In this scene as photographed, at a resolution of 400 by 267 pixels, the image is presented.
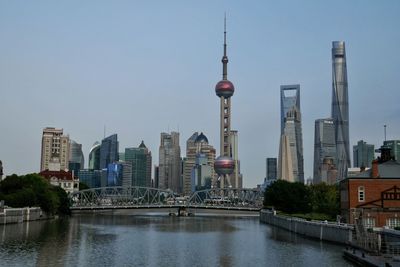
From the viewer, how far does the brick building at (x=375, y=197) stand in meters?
79.2

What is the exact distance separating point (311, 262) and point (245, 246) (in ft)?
71.1

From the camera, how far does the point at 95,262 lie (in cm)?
5700

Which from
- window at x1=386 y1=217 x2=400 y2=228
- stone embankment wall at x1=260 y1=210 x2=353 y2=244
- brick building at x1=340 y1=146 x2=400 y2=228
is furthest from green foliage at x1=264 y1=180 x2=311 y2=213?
window at x1=386 y1=217 x2=400 y2=228

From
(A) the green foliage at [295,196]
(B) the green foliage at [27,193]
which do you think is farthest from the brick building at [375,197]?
(B) the green foliage at [27,193]

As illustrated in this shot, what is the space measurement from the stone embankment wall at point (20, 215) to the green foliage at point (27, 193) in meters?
2.32

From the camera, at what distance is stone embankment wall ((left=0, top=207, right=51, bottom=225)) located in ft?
364

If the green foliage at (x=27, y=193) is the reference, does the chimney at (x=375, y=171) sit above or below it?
above

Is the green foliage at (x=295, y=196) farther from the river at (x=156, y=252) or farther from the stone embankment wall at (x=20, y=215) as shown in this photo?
the stone embankment wall at (x=20, y=215)

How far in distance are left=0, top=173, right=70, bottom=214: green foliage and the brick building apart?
8056cm

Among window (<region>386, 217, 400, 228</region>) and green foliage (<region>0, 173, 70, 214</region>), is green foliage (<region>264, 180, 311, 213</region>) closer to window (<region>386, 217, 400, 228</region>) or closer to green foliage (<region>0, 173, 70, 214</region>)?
green foliage (<region>0, 173, 70, 214</region>)

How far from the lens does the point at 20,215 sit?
121 meters

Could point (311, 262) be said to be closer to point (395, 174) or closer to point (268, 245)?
point (268, 245)

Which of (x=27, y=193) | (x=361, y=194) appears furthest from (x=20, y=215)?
(x=361, y=194)

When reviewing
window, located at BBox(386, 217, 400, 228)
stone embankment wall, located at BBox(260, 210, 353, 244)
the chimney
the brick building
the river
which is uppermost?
the chimney
